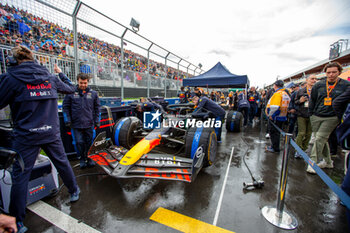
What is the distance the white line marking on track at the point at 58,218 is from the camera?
1.66 meters

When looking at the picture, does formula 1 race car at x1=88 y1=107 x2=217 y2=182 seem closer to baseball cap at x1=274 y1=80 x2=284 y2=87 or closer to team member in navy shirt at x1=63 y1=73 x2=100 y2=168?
team member in navy shirt at x1=63 y1=73 x2=100 y2=168

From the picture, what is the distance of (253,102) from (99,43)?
21.6ft

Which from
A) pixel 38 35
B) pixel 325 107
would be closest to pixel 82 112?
pixel 38 35

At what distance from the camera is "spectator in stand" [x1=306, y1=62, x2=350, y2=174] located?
263 cm

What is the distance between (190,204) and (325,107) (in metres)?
2.72

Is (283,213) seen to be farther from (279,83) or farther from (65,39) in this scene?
(65,39)

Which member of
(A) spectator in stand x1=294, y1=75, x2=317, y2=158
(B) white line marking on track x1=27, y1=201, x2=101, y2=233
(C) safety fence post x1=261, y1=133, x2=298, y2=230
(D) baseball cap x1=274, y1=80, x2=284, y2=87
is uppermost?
(D) baseball cap x1=274, y1=80, x2=284, y2=87

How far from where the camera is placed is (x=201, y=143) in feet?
8.66

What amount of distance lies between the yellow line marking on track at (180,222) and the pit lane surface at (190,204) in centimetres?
3

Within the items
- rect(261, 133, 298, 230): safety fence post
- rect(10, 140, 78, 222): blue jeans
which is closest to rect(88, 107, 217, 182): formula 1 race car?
rect(10, 140, 78, 222): blue jeans

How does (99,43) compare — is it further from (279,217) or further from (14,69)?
(279,217)

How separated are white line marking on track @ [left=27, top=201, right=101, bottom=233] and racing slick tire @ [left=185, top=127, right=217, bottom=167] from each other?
1603 mm

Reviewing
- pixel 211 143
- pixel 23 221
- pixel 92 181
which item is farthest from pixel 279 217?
pixel 23 221

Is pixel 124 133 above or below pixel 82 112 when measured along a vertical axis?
below
